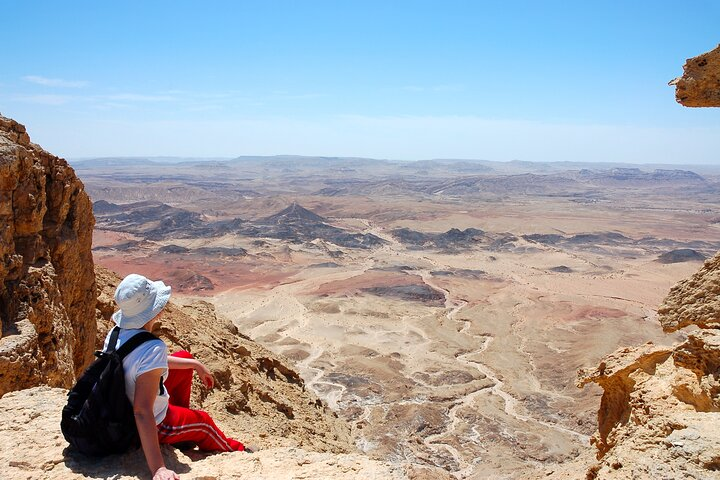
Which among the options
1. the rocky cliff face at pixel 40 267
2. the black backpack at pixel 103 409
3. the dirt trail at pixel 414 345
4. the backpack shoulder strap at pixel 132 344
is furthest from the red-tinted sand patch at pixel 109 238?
the backpack shoulder strap at pixel 132 344

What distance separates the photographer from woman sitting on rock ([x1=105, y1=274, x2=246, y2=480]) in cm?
271

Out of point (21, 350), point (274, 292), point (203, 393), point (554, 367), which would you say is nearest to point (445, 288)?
point (274, 292)

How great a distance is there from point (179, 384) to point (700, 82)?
19.7ft

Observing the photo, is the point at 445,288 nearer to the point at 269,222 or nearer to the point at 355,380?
the point at 355,380

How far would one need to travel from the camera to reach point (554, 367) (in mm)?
21453

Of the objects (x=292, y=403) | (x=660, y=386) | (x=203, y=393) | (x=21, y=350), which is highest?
(x=21, y=350)

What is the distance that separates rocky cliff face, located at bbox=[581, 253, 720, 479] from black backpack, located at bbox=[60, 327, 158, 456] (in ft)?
9.52

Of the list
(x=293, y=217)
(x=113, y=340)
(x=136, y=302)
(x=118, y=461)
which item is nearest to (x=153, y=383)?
(x=113, y=340)

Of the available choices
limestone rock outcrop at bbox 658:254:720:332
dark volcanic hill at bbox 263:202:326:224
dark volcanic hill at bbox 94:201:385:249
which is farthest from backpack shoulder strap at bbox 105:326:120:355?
dark volcanic hill at bbox 263:202:326:224

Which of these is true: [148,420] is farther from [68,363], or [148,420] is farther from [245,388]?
[245,388]

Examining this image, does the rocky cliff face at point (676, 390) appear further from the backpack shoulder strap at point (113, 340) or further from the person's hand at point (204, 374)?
the backpack shoulder strap at point (113, 340)

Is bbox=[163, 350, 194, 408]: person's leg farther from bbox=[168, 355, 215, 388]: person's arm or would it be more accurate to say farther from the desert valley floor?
the desert valley floor

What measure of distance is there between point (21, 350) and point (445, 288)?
3283 cm

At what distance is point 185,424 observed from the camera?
3135mm
